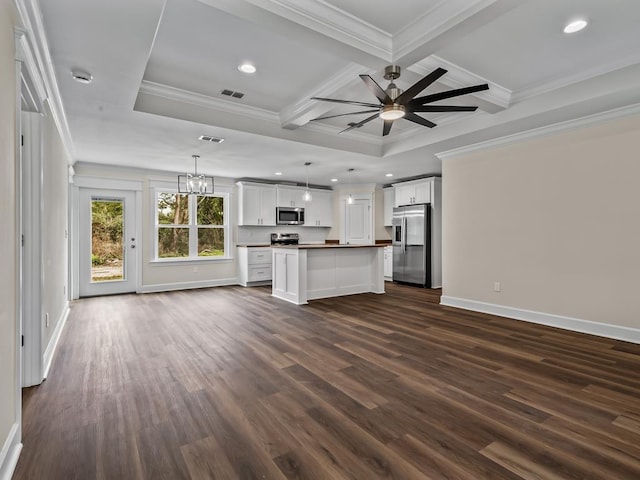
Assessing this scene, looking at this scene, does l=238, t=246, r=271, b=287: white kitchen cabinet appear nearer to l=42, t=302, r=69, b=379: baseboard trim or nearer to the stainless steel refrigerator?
the stainless steel refrigerator

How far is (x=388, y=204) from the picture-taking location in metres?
8.59

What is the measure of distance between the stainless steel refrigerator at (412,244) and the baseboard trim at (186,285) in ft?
12.7

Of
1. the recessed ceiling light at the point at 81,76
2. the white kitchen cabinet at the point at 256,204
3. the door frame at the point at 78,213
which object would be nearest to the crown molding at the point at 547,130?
the white kitchen cabinet at the point at 256,204

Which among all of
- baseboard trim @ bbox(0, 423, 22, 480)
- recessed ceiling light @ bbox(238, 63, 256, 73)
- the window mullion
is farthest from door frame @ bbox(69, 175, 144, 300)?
baseboard trim @ bbox(0, 423, 22, 480)

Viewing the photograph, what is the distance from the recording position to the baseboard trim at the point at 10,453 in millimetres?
1543

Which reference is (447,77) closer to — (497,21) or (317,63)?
(497,21)

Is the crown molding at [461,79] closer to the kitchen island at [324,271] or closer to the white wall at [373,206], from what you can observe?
the kitchen island at [324,271]

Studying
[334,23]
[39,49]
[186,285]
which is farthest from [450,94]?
[186,285]

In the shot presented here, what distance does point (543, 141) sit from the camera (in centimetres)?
429

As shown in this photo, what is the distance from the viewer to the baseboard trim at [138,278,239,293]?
671 cm

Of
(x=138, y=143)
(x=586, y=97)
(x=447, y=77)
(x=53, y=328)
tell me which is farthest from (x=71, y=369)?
(x=586, y=97)

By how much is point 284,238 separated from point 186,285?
2.47 m

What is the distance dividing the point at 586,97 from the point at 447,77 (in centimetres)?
146

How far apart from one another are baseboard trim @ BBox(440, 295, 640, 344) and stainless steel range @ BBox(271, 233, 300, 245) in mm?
4049
